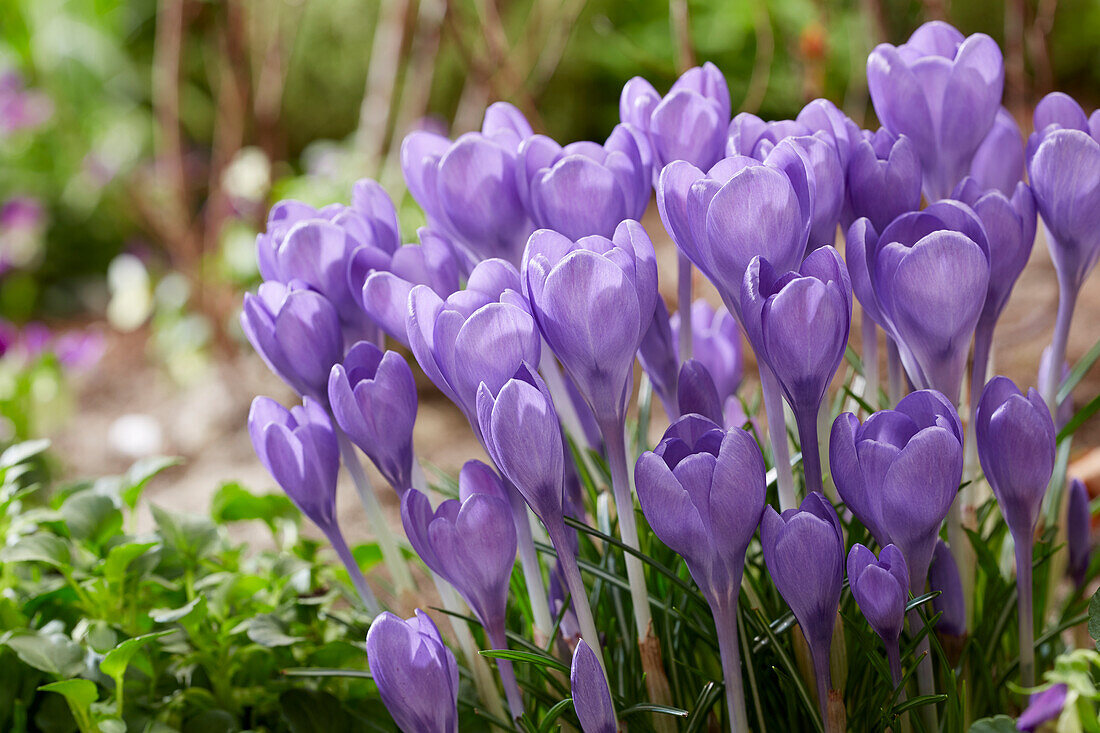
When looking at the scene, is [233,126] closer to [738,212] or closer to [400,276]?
[400,276]

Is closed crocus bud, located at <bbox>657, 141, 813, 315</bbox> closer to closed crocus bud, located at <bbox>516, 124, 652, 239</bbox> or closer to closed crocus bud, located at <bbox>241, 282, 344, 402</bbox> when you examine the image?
closed crocus bud, located at <bbox>516, 124, 652, 239</bbox>

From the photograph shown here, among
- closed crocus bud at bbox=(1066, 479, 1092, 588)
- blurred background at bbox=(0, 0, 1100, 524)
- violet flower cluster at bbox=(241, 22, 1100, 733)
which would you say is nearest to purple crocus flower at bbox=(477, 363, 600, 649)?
violet flower cluster at bbox=(241, 22, 1100, 733)

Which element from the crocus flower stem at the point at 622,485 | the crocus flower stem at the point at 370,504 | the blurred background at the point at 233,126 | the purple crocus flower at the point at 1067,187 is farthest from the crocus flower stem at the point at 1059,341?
the blurred background at the point at 233,126

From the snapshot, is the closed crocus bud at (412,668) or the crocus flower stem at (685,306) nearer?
the closed crocus bud at (412,668)

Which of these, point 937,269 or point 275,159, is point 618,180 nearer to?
point 937,269

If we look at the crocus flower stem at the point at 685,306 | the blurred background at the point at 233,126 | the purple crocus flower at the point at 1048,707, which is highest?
the blurred background at the point at 233,126

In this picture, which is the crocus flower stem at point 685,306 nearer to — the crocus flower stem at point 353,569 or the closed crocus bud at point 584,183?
the closed crocus bud at point 584,183

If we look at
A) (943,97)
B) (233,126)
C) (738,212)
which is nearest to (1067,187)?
(943,97)

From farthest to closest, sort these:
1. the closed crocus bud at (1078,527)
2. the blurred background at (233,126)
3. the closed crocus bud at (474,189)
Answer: the blurred background at (233,126) < the closed crocus bud at (1078,527) < the closed crocus bud at (474,189)

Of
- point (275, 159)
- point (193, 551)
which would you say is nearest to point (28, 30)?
point (275, 159)
